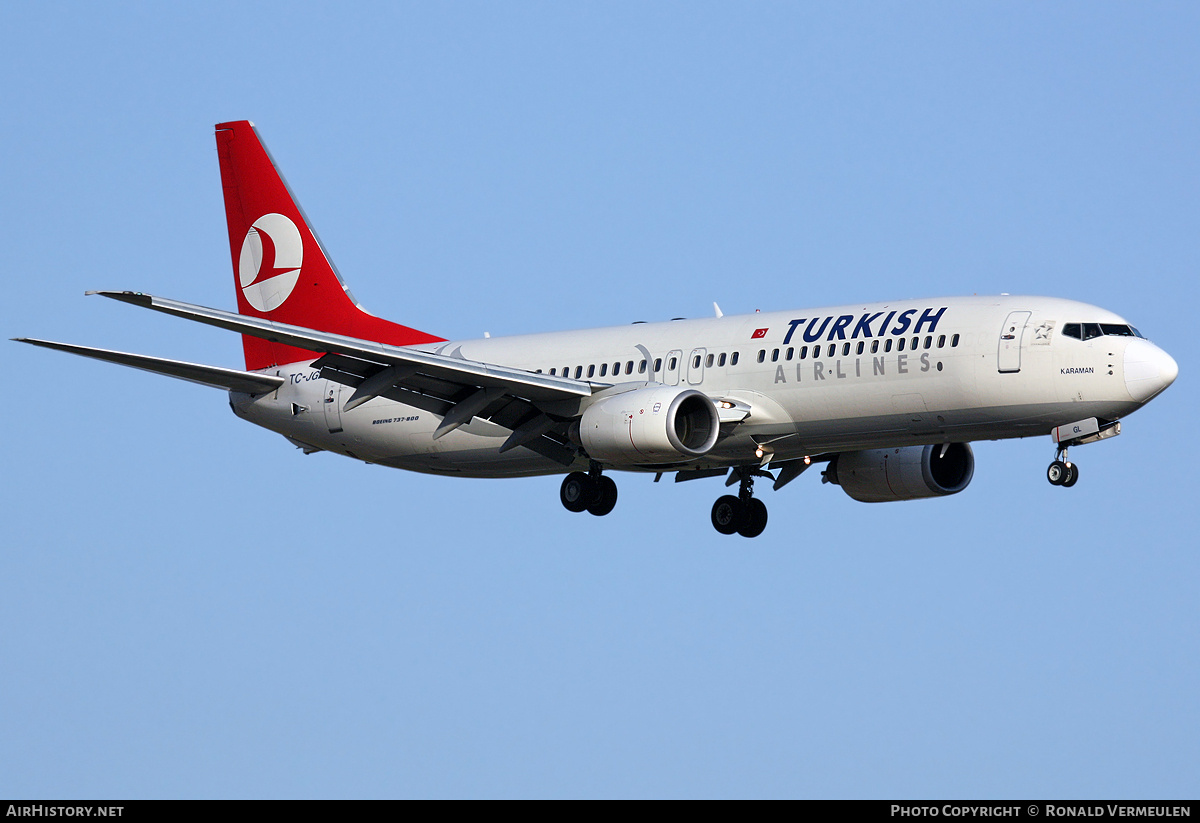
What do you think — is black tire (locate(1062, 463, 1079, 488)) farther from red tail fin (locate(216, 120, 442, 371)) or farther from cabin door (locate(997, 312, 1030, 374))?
red tail fin (locate(216, 120, 442, 371))

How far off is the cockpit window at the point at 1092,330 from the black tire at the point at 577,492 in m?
12.8

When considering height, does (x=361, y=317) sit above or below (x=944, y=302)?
above

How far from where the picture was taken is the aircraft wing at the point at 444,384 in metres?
36.6

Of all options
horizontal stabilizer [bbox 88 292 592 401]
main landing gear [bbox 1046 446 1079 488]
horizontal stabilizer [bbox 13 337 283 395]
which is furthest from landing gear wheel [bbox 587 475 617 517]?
main landing gear [bbox 1046 446 1079 488]

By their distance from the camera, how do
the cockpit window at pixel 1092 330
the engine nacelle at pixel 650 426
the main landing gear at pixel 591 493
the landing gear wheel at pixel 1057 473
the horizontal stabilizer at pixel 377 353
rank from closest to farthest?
1. the horizontal stabilizer at pixel 377 353
2. the cockpit window at pixel 1092 330
3. the landing gear wheel at pixel 1057 473
4. the engine nacelle at pixel 650 426
5. the main landing gear at pixel 591 493

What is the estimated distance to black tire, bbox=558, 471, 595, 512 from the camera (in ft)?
142

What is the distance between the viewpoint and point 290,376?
4731 centimetres

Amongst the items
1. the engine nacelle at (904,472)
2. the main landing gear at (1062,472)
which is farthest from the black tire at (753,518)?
the main landing gear at (1062,472)

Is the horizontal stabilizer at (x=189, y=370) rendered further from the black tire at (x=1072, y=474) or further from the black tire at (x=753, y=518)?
the black tire at (x=1072, y=474)

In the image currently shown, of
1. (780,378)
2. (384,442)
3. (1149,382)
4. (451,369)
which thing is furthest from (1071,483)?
(384,442)

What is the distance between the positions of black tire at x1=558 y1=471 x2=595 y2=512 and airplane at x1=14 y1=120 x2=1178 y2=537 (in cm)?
7

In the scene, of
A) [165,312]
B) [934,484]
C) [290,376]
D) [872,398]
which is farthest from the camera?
[290,376]

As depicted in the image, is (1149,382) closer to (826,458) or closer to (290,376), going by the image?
(826,458)
